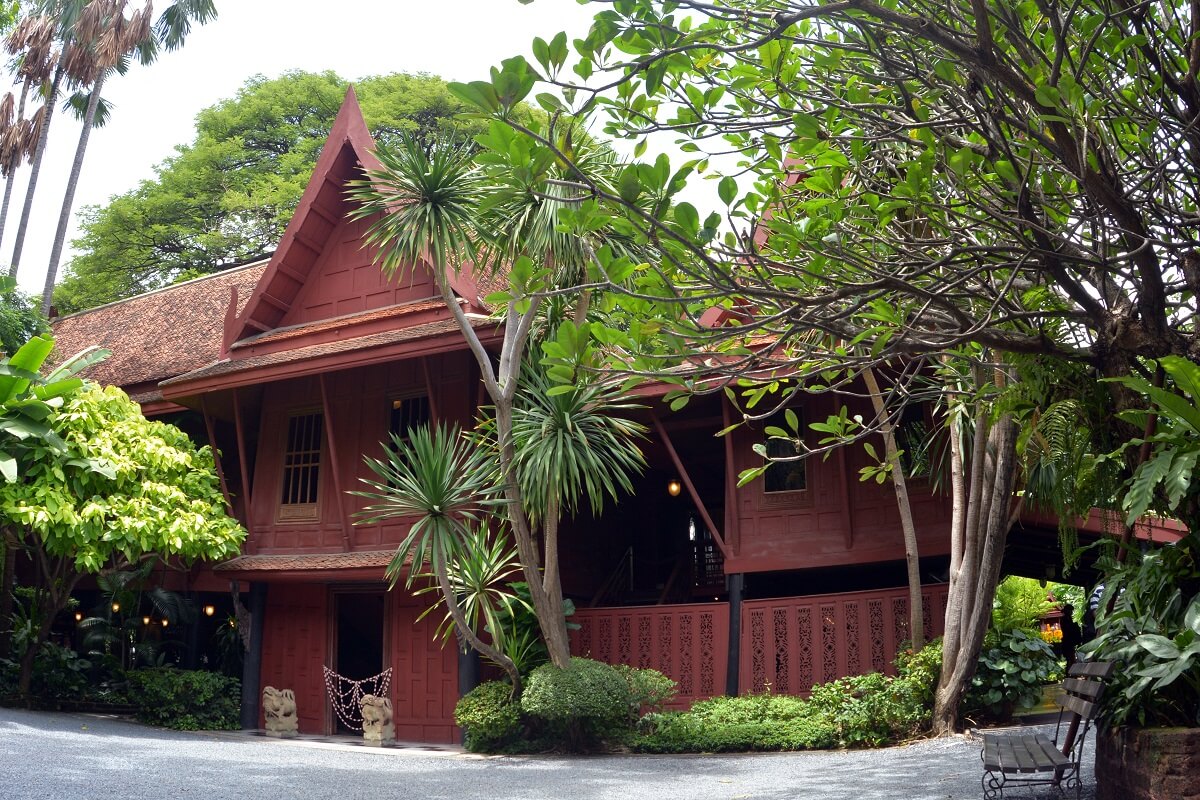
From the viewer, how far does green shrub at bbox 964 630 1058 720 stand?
1062cm

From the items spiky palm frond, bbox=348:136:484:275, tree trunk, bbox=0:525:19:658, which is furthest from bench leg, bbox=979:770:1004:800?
tree trunk, bbox=0:525:19:658

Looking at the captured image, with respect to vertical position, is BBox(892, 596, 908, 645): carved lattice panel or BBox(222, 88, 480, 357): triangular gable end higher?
BBox(222, 88, 480, 357): triangular gable end

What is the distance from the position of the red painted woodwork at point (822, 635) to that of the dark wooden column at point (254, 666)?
6893 mm

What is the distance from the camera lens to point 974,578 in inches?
408

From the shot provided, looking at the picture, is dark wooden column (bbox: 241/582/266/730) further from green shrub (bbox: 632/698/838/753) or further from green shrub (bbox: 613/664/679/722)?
green shrub (bbox: 632/698/838/753)

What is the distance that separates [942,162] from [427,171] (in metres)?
7.11

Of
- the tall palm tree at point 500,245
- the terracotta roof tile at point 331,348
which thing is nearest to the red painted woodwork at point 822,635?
the tall palm tree at point 500,245

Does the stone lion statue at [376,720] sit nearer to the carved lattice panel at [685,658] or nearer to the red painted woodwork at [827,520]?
the carved lattice panel at [685,658]

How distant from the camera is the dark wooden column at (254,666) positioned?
15070 millimetres

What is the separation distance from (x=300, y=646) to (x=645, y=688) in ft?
19.8

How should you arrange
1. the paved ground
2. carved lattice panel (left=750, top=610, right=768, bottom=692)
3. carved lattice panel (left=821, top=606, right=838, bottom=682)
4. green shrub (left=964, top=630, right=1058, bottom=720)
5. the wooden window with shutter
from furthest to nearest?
1. the wooden window with shutter
2. carved lattice panel (left=750, top=610, right=768, bottom=692)
3. carved lattice panel (left=821, top=606, right=838, bottom=682)
4. green shrub (left=964, top=630, right=1058, bottom=720)
5. the paved ground

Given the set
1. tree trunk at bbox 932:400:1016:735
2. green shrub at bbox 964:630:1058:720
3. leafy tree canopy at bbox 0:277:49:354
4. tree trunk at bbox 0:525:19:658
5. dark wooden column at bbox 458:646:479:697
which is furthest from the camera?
leafy tree canopy at bbox 0:277:49:354

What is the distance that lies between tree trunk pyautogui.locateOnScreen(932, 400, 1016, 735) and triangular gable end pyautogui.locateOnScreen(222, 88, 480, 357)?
788cm

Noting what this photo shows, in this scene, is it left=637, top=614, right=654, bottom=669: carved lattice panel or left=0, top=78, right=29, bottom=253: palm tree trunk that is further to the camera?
left=0, top=78, right=29, bottom=253: palm tree trunk
